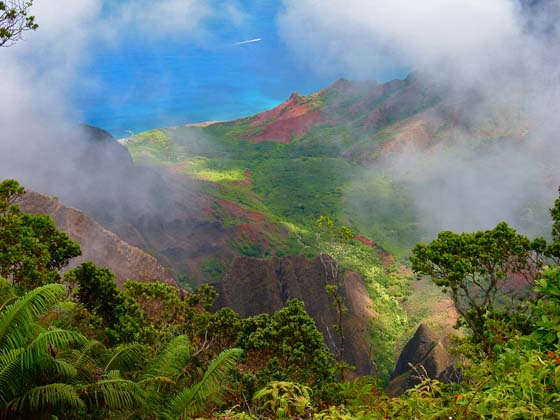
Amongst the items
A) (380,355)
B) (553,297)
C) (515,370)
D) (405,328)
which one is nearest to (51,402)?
(515,370)

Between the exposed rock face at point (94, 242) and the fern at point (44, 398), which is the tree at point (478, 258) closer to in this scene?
the fern at point (44, 398)

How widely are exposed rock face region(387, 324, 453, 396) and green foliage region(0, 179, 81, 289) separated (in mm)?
27773

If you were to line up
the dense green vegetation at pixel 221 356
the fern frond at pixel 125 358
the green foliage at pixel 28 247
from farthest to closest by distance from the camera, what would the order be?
the green foliage at pixel 28 247 < the fern frond at pixel 125 358 < the dense green vegetation at pixel 221 356

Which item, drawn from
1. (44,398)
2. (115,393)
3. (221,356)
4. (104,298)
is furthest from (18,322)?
(104,298)

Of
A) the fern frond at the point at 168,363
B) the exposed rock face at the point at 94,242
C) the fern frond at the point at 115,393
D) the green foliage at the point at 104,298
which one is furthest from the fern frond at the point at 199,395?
the exposed rock face at the point at 94,242

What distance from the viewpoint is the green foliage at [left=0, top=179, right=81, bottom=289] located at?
15.6m

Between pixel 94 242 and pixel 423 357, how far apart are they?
30710mm

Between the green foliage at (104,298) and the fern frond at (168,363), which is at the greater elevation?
the green foliage at (104,298)

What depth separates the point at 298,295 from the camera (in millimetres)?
55656

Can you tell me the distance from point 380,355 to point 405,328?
8.80 m

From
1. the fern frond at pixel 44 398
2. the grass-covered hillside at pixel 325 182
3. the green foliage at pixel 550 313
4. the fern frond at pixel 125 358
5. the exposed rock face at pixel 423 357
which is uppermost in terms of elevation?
the grass-covered hillside at pixel 325 182

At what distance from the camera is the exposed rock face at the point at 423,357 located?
4145cm

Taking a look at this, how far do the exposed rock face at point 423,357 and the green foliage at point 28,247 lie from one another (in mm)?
27773

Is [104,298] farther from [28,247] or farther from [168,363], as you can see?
[168,363]
